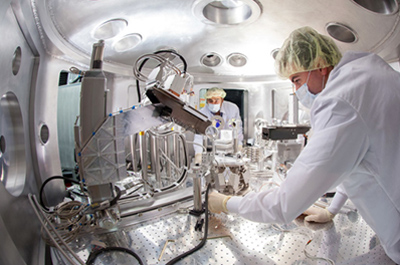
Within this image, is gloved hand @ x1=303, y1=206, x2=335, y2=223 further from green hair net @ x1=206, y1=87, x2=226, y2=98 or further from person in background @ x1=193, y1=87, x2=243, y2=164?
green hair net @ x1=206, y1=87, x2=226, y2=98

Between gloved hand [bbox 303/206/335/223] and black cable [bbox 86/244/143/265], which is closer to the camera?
black cable [bbox 86/244/143/265]

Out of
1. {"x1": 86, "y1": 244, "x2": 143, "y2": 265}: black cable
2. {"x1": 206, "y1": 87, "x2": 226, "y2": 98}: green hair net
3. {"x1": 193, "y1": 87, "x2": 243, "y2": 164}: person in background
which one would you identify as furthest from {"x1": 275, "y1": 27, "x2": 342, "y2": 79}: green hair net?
{"x1": 206, "y1": 87, "x2": 226, "y2": 98}: green hair net

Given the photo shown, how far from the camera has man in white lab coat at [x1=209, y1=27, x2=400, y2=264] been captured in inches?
26.9

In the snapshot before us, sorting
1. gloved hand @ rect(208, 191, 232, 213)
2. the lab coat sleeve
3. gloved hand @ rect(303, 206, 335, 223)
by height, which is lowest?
gloved hand @ rect(303, 206, 335, 223)

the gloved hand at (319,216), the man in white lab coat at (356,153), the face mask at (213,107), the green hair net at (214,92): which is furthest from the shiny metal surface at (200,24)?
the gloved hand at (319,216)

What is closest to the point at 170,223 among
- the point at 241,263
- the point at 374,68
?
the point at 241,263

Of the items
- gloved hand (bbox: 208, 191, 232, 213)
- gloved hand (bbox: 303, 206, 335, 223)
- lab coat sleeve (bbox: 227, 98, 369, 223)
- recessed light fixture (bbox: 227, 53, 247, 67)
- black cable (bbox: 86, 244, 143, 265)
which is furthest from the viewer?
recessed light fixture (bbox: 227, 53, 247, 67)

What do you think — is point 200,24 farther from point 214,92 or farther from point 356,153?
point 356,153

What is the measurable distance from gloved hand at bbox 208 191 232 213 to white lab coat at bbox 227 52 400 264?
0.30 metres

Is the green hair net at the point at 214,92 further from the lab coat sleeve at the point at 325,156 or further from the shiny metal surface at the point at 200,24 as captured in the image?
the lab coat sleeve at the point at 325,156

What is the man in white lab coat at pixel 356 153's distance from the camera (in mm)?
682

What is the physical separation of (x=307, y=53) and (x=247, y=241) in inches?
33.9

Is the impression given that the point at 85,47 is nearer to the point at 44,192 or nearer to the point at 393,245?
the point at 44,192

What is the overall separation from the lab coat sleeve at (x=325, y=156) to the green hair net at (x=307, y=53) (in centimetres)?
31
